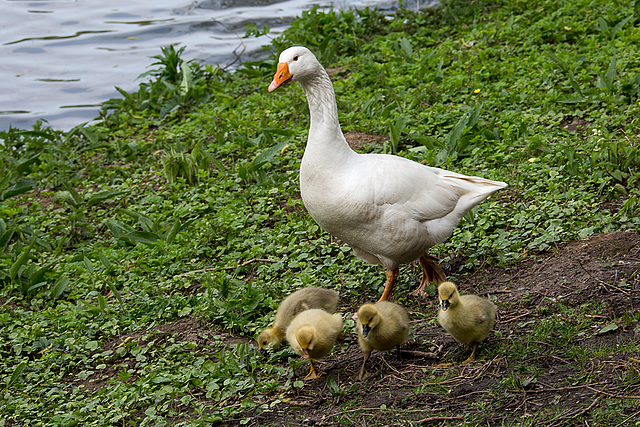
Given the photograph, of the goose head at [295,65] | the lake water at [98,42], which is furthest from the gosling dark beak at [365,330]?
the lake water at [98,42]

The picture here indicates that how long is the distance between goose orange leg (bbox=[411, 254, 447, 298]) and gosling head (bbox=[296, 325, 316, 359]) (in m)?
1.54

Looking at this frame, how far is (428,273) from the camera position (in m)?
5.48

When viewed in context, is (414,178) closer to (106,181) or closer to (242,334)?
(242,334)

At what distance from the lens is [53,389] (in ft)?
15.6

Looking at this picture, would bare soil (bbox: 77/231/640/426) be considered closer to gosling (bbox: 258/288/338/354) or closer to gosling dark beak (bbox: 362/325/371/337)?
gosling (bbox: 258/288/338/354)

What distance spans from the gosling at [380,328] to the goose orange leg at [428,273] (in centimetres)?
113

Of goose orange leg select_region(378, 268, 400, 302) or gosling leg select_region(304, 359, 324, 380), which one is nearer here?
gosling leg select_region(304, 359, 324, 380)

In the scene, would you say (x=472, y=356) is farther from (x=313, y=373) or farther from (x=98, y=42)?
(x=98, y=42)

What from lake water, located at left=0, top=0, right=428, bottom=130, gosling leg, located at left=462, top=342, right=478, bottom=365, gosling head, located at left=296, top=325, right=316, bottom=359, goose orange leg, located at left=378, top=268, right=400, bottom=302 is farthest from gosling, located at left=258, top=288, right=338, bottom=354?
lake water, located at left=0, top=0, right=428, bottom=130

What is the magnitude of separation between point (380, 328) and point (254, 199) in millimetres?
3246

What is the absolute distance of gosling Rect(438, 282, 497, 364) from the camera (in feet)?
13.4

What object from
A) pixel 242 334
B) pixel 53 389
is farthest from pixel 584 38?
pixel 53 389

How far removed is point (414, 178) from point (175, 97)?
594cm

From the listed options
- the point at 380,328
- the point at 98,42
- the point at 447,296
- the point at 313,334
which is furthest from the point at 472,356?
the point at 98,42
